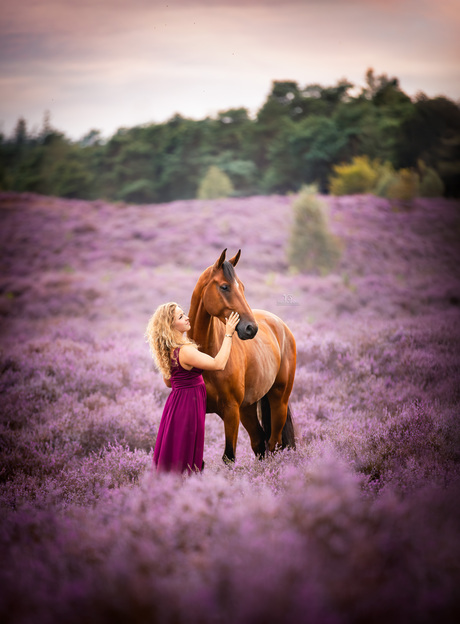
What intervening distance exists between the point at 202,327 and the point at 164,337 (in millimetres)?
374

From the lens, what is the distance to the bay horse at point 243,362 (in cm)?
324

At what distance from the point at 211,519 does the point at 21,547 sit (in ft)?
3.84

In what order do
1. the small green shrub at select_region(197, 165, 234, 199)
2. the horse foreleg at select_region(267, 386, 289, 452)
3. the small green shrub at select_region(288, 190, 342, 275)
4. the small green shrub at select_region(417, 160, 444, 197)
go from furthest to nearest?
the small green shrub at select_region(197, 165, 234, 199) → the small green shrub at select_region(417, 160, 444, 197) → the small green shrub at select_region(288, 190, 342, 275) → the horse foreleg at select_region(267, 386, 289, 452)

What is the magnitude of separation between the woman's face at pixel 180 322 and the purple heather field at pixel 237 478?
44.1 inches

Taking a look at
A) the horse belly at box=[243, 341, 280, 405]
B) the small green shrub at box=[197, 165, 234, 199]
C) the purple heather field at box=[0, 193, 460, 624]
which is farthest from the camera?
the small green shrub at box=[197, 165, 234, 199]

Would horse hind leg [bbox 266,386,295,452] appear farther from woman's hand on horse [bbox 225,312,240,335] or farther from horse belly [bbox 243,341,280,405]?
woman's hand on horse [bbox 225,312,240,335]

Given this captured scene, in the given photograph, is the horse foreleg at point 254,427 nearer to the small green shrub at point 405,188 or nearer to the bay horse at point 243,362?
the bay horse at point 243,362

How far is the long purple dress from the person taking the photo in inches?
126

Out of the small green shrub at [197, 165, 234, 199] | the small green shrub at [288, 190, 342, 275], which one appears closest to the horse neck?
the small green shrub at [288, 190, 342, 275]

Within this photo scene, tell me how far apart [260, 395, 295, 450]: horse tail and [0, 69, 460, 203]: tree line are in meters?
34.8

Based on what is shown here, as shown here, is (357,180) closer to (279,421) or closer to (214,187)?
(214,187)

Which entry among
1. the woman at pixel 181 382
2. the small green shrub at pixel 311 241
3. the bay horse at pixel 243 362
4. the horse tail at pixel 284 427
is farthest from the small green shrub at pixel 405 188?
the woman at pixel 181 382

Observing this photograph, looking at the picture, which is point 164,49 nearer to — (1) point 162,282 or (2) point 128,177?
(1) point 162,282

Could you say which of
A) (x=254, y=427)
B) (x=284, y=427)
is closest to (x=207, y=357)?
(x=254, y=427)
